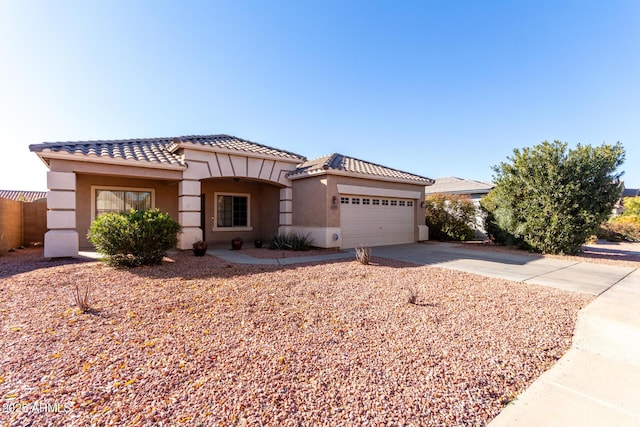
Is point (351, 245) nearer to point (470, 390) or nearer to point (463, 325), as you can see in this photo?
point (463, 325)

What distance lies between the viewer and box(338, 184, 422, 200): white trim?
1176 cm

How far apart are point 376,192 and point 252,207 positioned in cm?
650

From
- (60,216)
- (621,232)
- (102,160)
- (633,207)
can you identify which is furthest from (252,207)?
(633,207)

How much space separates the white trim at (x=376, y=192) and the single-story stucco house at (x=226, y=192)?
4 cm

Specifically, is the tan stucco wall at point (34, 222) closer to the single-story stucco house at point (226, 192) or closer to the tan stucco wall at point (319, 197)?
the single-story stucco house at point (226, 192)

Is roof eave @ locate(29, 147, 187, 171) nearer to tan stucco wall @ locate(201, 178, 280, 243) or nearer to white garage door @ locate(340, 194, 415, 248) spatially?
tan stucco wall @ locate(201, 178, 280, 243)

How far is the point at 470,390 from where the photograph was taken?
2.58 metres

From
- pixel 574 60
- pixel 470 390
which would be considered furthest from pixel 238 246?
pixel 574 60

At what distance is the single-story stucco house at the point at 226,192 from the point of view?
9.03m

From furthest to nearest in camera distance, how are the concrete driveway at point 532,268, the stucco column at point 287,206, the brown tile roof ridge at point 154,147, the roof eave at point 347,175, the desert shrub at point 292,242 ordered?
1. the stucco column at point 287,206
2. the desert shrub at point 292,242
3. the roof eave at point 347,175
4. the brown tile roof ridge at point 154,147
5. the concrete driveway at point 532,268

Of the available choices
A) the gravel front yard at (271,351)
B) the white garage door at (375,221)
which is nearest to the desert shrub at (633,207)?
the white garage door at (375,221)

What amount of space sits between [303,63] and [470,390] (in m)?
12.9

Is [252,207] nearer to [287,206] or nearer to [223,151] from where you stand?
[287,206]

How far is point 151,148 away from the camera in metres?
11.4
